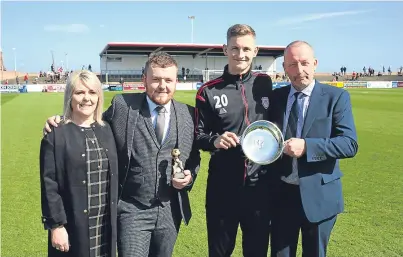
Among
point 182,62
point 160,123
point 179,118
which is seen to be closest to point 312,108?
point 179,118

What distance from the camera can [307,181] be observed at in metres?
3.18

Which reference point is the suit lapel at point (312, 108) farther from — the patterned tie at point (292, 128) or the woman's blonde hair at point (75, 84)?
the woman's blonde hair at point (75, 84)

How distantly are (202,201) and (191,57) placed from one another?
6192cm

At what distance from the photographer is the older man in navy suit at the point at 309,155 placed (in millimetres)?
3112

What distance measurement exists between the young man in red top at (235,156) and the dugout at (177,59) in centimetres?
5382

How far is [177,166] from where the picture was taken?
3100 millimetres

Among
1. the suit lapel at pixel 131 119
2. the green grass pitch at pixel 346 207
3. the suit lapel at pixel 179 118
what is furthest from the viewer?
the green grass pitch at pixel 346 207

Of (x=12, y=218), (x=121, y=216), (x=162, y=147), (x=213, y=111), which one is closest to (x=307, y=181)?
(x=213, y=111)

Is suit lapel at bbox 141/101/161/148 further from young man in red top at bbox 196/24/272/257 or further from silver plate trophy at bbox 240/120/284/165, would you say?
silver plate trophy at bbox 240/120/284/165

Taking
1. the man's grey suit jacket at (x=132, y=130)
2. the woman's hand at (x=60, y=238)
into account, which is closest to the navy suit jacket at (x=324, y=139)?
the man's grey suit jacket at (x=132, y=130)

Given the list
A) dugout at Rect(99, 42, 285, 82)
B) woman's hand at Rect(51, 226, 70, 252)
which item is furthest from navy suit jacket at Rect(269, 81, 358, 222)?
dugout at Rect(99, 42, 285, 82)

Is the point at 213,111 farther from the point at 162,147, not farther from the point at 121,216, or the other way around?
the point at 121,216

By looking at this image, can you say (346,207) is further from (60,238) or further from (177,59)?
(177,59)

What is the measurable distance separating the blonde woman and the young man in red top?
84cm
